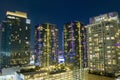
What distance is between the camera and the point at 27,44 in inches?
5015

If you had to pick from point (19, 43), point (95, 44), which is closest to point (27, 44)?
point (19, 43)

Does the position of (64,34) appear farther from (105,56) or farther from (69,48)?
(105,56)

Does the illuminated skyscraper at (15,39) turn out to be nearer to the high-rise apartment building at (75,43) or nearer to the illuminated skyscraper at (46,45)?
the illuminated skyscraper at (46,45)

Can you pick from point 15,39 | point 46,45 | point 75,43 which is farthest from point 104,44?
point 46,45

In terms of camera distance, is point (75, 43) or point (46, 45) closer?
point (75, 43)

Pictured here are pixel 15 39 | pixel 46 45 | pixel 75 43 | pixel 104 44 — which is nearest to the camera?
pixel 104 44

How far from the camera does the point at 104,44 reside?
3113 inches

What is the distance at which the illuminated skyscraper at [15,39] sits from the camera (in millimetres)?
116250

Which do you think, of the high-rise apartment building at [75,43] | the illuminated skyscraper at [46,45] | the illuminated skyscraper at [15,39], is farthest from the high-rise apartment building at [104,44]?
the illuminated skyscraper at [15,39]

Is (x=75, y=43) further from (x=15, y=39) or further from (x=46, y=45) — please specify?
(x=15, y=39)

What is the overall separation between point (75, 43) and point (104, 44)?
153ft

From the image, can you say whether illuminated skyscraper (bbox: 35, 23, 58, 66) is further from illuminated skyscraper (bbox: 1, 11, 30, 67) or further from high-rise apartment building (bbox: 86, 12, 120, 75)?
high-rise apartment building (bbox: 86, 12, 120, 75)

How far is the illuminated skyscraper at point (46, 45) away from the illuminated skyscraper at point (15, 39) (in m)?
11.4

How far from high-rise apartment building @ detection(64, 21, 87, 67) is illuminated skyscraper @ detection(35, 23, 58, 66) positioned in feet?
42.9
